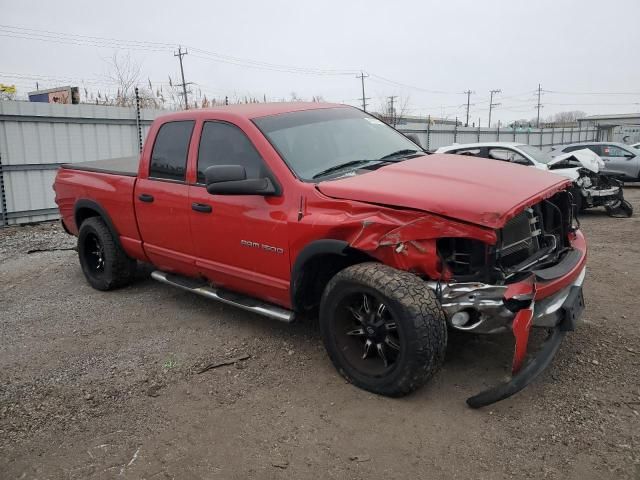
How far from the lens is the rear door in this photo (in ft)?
14.8

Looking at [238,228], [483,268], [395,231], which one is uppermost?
[395,231]

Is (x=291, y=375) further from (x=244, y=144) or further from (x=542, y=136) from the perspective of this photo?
(x=542, y=136)

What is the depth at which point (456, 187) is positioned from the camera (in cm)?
319

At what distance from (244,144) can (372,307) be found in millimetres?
1690

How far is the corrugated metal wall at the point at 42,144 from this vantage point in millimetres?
9945

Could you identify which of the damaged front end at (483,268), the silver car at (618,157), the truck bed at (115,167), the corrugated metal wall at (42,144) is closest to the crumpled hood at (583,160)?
the silver car at (618,157)

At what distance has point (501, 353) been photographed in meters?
3.78

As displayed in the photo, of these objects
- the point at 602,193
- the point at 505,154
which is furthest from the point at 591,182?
the point at 505,154

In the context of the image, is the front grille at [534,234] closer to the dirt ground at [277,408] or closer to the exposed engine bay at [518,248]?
the exposed engine bay at [518,248]

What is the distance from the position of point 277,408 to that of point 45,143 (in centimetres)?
940

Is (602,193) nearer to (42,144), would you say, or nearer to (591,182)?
(591,182)

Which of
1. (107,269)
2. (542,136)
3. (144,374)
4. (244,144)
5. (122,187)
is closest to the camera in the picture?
(144,374)

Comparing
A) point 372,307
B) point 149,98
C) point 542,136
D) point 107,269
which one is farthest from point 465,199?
point 542,136

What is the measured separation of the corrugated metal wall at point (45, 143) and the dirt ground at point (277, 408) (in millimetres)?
6303
